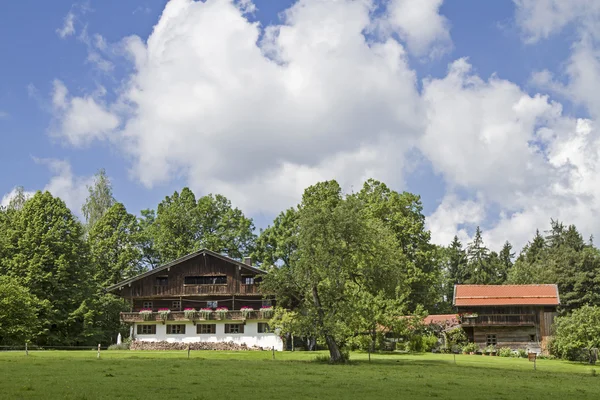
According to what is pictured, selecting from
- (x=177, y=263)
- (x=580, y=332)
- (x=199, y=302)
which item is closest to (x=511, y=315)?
(x=580, y=332)

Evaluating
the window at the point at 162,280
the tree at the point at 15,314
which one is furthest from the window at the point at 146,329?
the tree at the point at 15,314

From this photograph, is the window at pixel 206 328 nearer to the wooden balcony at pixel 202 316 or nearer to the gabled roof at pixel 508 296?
the wooden balcony at pixel 202 316

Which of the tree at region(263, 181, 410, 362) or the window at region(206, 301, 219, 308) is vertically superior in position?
the tree at region(263, 181, 410, 362)

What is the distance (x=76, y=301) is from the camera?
66.2 metres

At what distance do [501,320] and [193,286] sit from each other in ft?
96.6

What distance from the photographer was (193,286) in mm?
64688

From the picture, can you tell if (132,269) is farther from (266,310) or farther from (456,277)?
(456,277)

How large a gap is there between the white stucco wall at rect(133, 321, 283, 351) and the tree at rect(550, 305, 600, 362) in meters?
24.5

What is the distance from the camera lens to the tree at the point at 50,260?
6362cm

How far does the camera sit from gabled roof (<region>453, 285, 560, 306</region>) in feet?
213

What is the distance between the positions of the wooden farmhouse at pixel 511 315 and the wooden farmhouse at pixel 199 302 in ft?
63.8

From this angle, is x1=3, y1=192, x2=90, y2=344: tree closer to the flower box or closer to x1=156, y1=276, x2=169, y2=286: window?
the flower box

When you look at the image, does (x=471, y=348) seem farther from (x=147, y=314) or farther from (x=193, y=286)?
(x=147, y=314)

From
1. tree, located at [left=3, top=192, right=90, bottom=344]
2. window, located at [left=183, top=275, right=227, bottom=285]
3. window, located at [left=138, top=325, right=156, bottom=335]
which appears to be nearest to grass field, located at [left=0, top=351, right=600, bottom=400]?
window, located at [left=138, top=325, right=156, bottom=335]
